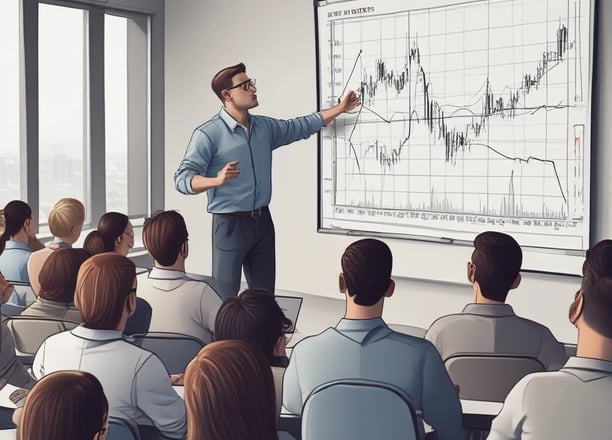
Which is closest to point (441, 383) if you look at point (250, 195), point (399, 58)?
point (250, 195)

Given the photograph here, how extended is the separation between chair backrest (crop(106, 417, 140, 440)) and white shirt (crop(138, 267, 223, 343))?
1111 millimetres

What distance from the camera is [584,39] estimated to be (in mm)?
3965

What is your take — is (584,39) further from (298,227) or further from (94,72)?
(94,72)

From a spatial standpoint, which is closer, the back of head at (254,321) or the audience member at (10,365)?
the back of head at (254,321)

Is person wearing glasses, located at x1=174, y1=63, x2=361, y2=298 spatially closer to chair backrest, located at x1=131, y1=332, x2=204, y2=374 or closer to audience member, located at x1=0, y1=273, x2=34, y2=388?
chair backrest, located at x1=131, y1=332, x2=204, y2=374

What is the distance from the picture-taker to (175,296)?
2947 millimetres

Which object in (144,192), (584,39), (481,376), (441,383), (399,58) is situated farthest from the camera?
(144,192)

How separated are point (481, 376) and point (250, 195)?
2.38 metres

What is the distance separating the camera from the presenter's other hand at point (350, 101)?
4.96 m

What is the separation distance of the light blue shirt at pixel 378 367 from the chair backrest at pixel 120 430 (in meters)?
0.45

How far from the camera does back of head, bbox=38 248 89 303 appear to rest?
2910 mm

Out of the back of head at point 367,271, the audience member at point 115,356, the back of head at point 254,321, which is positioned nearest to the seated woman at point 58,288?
the audience member at point 115,356

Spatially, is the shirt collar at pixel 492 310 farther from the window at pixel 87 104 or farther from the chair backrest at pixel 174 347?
the window at pixel 87 104

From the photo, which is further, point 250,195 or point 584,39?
point 250,195
